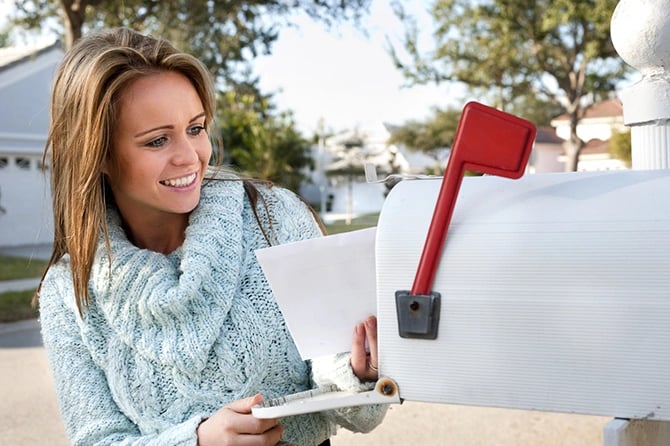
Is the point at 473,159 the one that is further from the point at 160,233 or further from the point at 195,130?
the point at 160,233

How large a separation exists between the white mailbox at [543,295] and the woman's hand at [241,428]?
30 centimetres

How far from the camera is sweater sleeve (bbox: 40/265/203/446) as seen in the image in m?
1.50

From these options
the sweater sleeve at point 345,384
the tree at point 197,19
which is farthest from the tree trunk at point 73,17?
the sweater sleeve at point 345,384

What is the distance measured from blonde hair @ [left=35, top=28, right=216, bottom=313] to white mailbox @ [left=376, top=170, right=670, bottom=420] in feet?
2.07

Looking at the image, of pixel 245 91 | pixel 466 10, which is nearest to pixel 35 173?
pixel 245 91

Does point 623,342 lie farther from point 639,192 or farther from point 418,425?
point 418,425

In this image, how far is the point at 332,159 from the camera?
120ft

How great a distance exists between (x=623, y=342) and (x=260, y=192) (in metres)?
0.92

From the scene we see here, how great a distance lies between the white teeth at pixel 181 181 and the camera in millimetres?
1484

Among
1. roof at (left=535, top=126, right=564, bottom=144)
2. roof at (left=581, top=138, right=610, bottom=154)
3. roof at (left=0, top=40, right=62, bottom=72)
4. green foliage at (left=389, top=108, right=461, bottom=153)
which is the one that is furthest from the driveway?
green foliage at (left=389, top=108, right=461, bottom=153)

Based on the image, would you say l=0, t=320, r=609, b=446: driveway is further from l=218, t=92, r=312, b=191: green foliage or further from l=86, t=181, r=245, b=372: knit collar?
l=218, t=92, r=312, b=191: green foliage

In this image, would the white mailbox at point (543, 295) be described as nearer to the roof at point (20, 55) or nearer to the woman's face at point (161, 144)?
the woman's face at point (161, 144)

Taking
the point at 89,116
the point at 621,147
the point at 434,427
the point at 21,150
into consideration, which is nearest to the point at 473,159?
the point at 89,116

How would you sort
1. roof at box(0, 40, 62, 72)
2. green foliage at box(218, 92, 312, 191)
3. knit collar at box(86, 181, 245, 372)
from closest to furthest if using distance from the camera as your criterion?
knit collar at box(86, 181, 245, 372), roof at box(0, 40, 62, 72), green foliage at box(218, 92, 312, 191)
